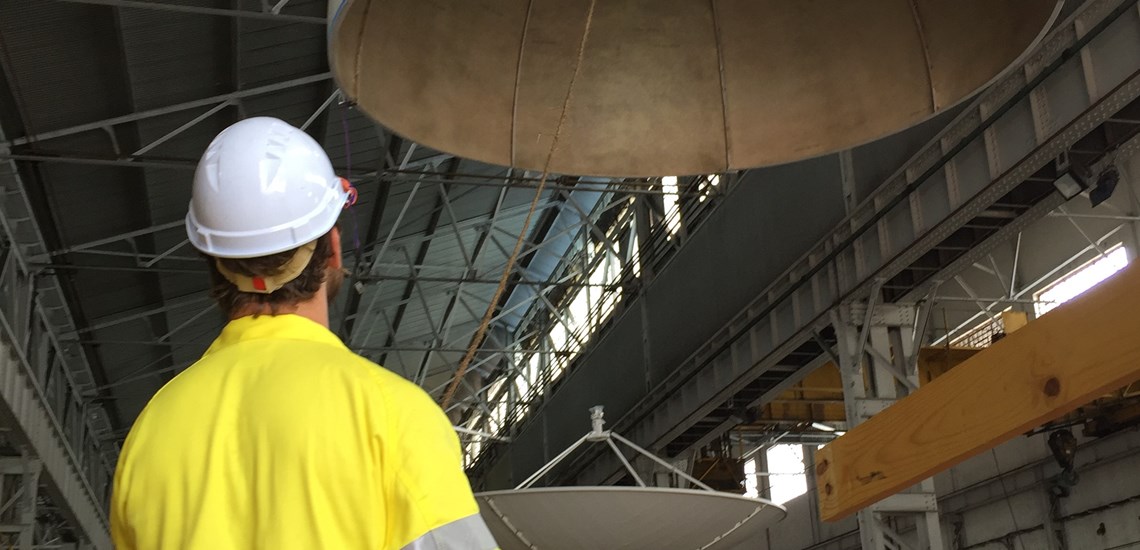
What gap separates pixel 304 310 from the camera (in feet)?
7.29

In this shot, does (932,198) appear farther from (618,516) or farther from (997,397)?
(997,397)

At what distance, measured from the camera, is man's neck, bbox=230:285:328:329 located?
86.7 inches

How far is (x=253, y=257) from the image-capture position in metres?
2.22

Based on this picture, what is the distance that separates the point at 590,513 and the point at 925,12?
8166 mm

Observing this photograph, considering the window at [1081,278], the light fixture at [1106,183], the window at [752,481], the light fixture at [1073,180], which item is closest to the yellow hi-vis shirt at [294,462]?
the light fixture at [1073,180]

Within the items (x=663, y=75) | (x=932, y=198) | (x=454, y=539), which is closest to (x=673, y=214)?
(x=932, y=198)

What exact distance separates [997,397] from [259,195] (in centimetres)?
235

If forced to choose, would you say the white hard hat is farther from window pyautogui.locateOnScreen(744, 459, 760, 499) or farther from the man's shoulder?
window pyautogui.locateOnScreen(744, 459, 760, 499)

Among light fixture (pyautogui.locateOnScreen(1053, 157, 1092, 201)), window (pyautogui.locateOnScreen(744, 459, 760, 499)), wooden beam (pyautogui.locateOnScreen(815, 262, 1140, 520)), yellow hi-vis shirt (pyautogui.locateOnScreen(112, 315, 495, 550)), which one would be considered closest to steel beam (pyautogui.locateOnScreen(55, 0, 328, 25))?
light fixture (pyautogui.locateOnScreen(1053, 157, 1092, 201))

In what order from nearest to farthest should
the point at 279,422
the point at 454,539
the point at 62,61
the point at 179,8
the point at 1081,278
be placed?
1. the point at 454,539
2. the point at 279,422
3. the point at 179,8
4. the point at 62,61
5. the point at 1081,278

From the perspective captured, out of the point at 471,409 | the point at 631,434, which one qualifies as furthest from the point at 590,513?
the point at 471,409

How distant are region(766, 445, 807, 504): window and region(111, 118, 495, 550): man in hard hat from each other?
27.2m

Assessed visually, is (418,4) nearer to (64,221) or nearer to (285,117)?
(285,117)

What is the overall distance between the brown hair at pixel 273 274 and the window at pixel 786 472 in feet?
89.1
